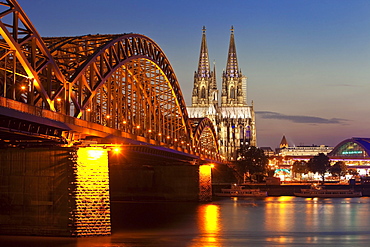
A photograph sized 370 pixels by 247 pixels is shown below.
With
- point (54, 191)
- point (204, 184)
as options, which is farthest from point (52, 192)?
point (204, 184)

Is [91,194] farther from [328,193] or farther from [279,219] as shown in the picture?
[328,193]

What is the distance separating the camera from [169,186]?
101125 mm

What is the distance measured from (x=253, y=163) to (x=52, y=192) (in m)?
135

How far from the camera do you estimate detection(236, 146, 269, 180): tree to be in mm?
172375

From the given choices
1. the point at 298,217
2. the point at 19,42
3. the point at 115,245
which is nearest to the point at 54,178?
the point at 115,245

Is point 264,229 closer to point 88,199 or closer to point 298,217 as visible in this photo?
point 298,217

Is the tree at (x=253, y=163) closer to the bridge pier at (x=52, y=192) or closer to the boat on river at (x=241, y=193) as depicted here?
the boat on river at (x=241, y=193)

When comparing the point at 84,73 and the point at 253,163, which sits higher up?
the point at 84,73

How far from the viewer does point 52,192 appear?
145 feet

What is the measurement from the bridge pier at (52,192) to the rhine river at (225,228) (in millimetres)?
1009

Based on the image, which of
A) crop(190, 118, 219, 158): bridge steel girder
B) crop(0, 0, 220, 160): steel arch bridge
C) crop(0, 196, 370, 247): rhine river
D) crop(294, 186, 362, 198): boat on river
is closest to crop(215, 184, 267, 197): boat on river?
crop(294, 186, 362, 198): boat on river

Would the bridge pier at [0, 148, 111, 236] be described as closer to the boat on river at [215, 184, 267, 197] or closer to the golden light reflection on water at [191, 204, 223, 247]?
the golden light reflection on water at [191, 204, 223, 247]

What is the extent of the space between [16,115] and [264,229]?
A: 35210 millimetres

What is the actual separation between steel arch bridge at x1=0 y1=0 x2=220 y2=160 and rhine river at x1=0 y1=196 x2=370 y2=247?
344 inches
